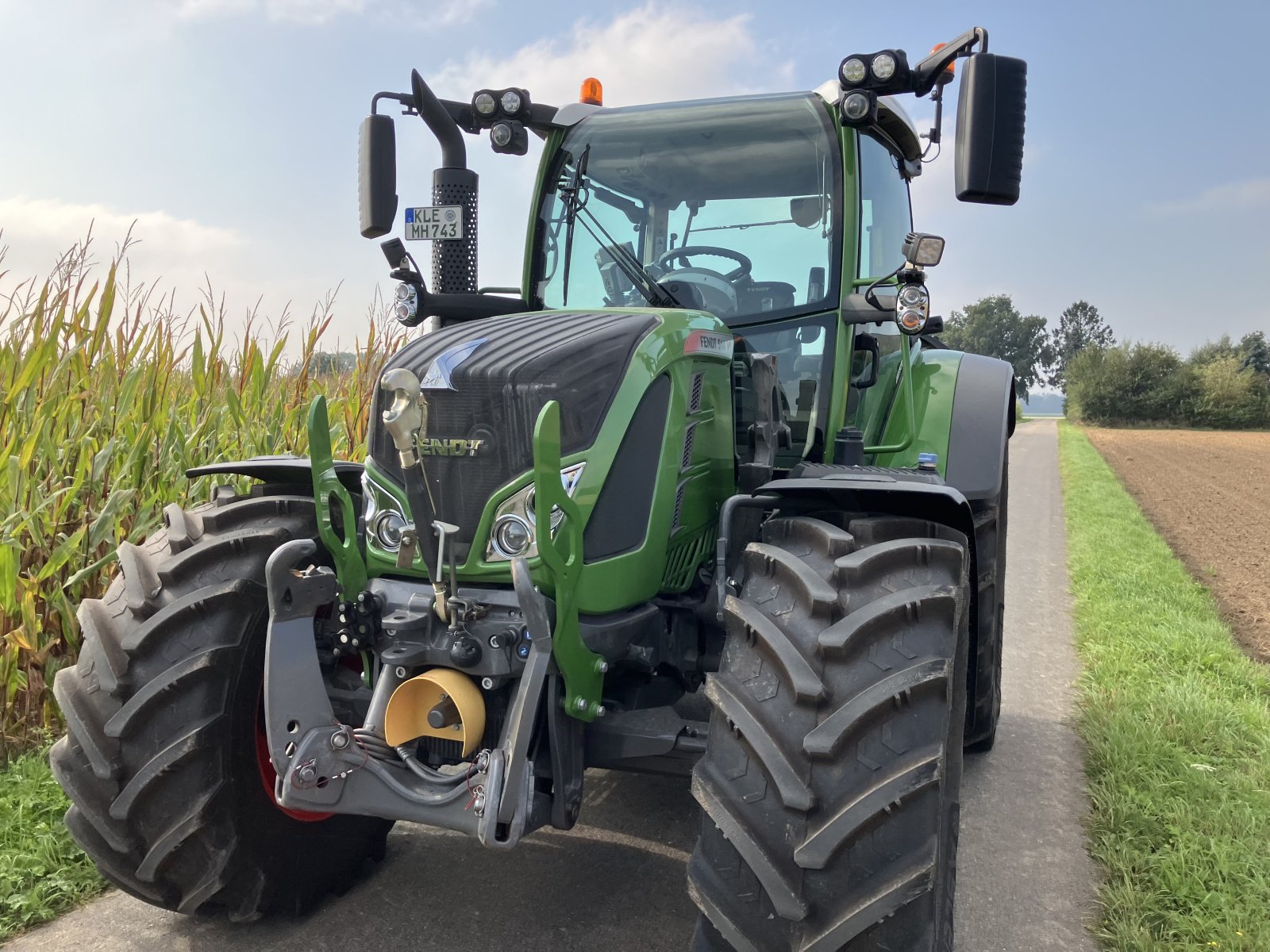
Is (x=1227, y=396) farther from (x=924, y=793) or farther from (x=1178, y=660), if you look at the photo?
(x=924, y=793)

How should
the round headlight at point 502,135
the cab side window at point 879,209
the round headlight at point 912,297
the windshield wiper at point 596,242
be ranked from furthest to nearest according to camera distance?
1. the round headlight at point 502,135
2. the cab side window at point 879,209
3. the windshield wiper at point 596,242
4. the round headlight at point 912,297

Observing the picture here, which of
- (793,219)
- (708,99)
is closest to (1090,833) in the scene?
(793,219)

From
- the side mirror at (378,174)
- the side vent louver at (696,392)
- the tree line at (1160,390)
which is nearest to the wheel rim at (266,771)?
the side vent louver at (696,392)

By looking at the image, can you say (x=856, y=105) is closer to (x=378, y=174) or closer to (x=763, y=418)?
(x=763, y=418)

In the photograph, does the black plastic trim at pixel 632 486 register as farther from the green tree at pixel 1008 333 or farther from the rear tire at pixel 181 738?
the green tree at pixel 1008 333

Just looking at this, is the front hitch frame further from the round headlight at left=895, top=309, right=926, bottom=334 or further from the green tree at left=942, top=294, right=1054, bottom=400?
the green tree at left=942, top=294, right=1054, bottom=400

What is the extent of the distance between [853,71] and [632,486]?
1685 millimetres

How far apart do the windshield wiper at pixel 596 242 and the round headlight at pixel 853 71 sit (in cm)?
90

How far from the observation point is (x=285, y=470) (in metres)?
3.04

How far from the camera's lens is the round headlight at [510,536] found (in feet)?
7.72

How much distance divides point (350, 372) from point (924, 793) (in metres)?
5.19

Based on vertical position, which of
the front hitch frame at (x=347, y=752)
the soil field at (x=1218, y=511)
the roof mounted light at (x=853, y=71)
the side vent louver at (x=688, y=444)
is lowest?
the soil field at (x=1218, y=511)

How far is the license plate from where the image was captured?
358 cm

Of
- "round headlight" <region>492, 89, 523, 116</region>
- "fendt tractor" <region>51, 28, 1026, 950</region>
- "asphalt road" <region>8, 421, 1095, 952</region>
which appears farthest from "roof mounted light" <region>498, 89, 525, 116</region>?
"asphalt road" <region>8, 421, 1095, 952</region>
